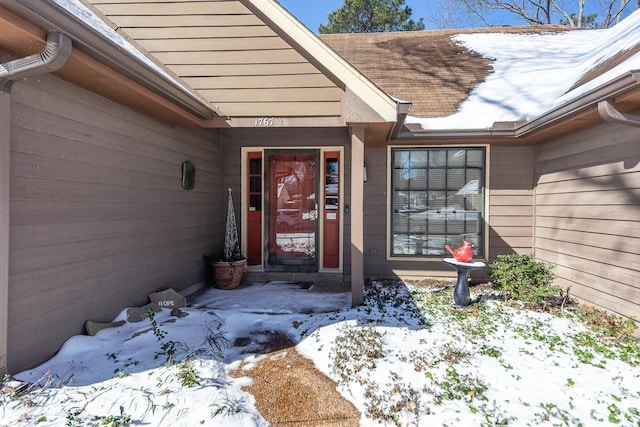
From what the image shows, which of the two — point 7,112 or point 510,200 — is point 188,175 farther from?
point 510,200

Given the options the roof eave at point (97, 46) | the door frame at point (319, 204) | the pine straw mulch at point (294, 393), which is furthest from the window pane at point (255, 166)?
the pine straw mulch at point (294, 393)

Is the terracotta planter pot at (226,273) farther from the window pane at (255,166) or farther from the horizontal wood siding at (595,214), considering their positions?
the horizontal wood siding at (595,214)

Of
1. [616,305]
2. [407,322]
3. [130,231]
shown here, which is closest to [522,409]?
[407,322]

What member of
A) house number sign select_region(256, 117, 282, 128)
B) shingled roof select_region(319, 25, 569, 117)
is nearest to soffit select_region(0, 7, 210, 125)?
house number sign select_region(256, 117, 282, 128)

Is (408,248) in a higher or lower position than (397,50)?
lower

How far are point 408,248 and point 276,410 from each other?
3550 millimetres

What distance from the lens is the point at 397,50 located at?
729 centimetres

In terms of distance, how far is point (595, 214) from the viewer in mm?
3727

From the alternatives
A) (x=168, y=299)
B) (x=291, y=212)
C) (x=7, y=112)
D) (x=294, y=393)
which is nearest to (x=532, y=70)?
(x=291, y=212)

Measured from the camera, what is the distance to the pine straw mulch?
2.08 meters

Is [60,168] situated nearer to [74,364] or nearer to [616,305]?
[74,364]

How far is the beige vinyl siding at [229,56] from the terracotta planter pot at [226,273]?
2.06 m

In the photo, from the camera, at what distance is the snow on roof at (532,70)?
4.38 m

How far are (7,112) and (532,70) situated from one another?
7038 mm
